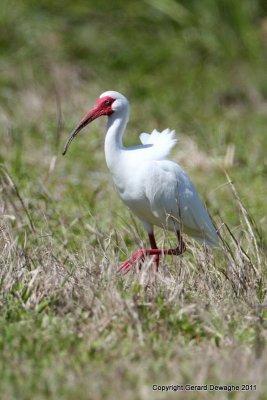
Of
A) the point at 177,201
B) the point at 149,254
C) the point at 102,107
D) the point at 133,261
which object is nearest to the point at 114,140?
the point at 102,107

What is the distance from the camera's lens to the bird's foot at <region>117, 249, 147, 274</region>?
5152 mm

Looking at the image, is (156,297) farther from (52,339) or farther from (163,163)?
(163,163)

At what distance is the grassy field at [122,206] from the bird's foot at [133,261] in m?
0.11

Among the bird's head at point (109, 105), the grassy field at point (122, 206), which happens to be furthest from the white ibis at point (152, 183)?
the grassy field at point (122, 206)

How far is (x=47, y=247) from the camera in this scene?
5496 mm

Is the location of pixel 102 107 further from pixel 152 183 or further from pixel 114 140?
pixel 152 183

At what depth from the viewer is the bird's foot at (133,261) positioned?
Result: 16.9 ft

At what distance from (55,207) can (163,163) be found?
4.87ft

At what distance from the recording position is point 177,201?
5.61 m

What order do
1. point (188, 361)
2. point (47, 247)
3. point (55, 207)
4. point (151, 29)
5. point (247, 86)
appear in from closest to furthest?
point (188, 361), point (47, 247), point (55, 207), point (247, 86), point (151, 29)

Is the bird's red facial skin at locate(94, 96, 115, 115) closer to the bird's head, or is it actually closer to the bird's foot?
the bird's head

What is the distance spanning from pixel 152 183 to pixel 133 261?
1.79 ft

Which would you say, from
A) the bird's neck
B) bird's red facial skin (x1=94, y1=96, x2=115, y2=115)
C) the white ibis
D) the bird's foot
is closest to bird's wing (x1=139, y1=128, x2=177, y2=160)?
the white ibis

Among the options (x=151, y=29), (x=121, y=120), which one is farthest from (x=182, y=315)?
(x=151, y=29)
